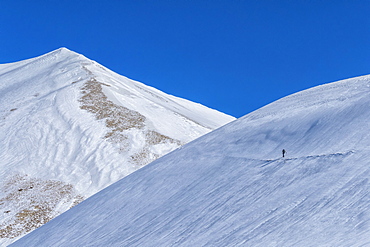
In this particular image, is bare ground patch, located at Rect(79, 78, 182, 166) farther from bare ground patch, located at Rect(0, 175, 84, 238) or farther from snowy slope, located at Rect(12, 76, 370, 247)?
snowy slope, located at Rect(12, 76, 370, 247)

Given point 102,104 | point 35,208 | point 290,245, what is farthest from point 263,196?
point 102,104

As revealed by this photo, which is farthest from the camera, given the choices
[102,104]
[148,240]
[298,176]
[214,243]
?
[102,104]

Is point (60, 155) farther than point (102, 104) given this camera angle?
No

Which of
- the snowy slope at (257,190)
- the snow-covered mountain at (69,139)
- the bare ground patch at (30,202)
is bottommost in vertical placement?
the snowy slope at (257,190)

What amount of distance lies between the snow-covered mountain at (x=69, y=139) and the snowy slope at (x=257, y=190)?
11617mm

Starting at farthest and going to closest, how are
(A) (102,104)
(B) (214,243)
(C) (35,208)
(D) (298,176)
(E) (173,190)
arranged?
(A) (102,104), (C) (35,208), (E) (173,190), (D) (298,176), (B) (214,243)

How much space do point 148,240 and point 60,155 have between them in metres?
23.0

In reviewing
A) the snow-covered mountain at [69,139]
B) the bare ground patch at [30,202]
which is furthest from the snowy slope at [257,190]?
the snow-covered mountain at [69,139]

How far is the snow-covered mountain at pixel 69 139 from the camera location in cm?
2245

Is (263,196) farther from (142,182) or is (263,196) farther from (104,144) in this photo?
(104,144)

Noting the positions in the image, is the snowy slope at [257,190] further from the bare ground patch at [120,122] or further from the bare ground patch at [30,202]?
the bare ground patch at [120,122]

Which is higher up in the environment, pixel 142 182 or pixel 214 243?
pixel 142 182

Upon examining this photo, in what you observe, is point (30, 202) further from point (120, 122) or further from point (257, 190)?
point (257, 190)

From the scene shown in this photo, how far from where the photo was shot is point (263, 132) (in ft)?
31.1
